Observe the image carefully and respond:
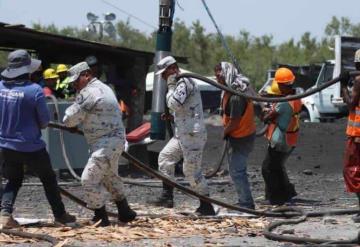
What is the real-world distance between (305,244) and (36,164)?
9.65ft

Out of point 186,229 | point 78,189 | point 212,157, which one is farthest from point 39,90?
point 212,157

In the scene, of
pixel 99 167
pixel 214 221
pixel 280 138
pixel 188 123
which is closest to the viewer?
pixel 99 167

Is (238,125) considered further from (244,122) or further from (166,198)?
(166,198)

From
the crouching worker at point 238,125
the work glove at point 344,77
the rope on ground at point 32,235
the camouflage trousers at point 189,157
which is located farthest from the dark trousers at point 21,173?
the work glove at point 344,77

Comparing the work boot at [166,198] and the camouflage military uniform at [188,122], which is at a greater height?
the camouflage military uniform at [188,122]

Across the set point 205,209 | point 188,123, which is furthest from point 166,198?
point 188,123

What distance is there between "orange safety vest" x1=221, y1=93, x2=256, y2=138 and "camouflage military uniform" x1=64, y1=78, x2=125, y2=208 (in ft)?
6.63

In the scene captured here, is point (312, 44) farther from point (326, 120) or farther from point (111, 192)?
point (111, 192)

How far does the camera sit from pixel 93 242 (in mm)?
9523

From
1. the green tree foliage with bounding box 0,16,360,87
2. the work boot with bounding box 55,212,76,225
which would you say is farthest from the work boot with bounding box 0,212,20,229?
the green tree foliage with bounding box 0,16,360,87

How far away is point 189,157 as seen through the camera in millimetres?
11555

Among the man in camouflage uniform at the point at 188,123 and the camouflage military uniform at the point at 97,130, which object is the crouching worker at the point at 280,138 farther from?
the camouflage military uniform at the point at 97,130

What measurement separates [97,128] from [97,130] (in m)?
0.02

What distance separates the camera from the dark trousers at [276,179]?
42.9ft
